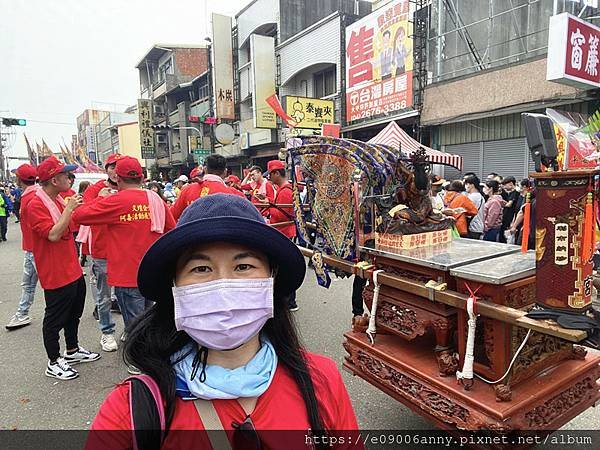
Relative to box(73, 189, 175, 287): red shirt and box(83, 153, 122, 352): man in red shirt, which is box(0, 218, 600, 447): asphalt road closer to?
box(83, 153, 122, 352): man in red shirt

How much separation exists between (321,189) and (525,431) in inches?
79.3

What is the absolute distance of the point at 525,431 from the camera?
183cm

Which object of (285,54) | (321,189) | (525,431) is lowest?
(525,431)

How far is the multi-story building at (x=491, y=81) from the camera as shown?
8.25 m

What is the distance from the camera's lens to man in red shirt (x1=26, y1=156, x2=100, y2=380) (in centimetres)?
326

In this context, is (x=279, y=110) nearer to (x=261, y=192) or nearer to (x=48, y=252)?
(x=261, y=192)

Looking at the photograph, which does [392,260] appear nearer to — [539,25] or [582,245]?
[582,245]

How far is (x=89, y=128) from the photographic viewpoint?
55.3 m

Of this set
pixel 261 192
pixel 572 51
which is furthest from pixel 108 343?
pixel 572 51

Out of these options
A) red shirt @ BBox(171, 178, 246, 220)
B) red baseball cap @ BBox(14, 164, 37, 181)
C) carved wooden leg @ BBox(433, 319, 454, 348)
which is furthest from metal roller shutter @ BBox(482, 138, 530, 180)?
red baseball cap @ BBox(14, 164, 37, 181)

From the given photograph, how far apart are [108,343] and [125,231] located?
141 cm

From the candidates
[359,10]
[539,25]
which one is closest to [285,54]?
[359,10]

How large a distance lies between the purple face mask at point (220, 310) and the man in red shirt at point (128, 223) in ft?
7.38

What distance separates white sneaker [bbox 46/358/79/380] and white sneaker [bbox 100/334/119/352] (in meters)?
0.49
